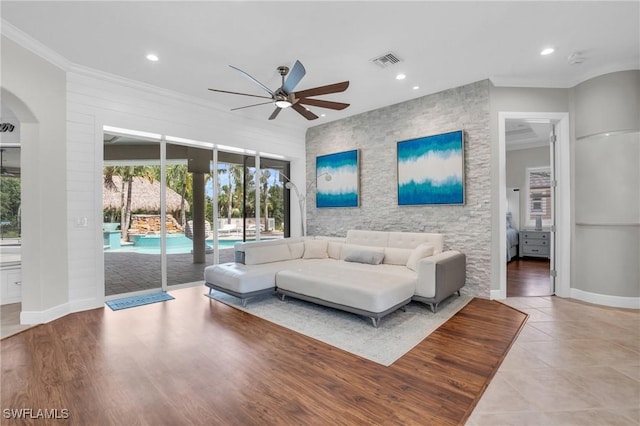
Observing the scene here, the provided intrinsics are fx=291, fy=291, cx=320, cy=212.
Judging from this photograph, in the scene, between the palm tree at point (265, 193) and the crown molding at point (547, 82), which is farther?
the palm tree at point (265, 193)

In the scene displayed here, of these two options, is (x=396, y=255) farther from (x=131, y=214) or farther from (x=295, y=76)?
(x=131, y=214)

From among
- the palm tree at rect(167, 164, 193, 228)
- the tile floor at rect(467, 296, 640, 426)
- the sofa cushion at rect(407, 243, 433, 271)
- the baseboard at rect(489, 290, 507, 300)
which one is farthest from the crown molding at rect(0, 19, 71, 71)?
the baseboard at rect(489, 290, 507, 300)

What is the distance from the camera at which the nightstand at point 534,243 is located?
721 cm

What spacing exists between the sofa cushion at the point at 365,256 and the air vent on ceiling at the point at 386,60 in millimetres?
2677

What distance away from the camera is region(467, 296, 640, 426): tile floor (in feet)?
6.00

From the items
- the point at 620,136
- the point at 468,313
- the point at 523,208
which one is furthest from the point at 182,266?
the point at 523,208

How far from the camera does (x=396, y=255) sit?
4500 millimetres

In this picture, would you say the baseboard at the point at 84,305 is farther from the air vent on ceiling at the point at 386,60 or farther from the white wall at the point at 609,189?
the white wall at the point at 609,189

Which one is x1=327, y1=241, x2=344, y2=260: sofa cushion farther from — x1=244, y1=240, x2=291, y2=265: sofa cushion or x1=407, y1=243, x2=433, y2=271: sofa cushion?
x1=407, y1=243, x2=433, y2=271: sofa cushion

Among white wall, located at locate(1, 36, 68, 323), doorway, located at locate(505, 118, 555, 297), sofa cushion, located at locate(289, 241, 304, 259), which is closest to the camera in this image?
white wall, located at locate(1, 36, 68, 323)

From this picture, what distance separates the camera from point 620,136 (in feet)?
12.6

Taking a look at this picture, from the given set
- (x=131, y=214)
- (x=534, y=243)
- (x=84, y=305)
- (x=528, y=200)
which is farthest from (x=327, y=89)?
(x=528, y=200)

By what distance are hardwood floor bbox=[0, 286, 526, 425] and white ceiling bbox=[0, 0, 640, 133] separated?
3.17 meters

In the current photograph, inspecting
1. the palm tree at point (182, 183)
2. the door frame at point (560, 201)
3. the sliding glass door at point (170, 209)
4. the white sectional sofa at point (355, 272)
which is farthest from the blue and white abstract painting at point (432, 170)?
the palm tree at point (182, 183)
